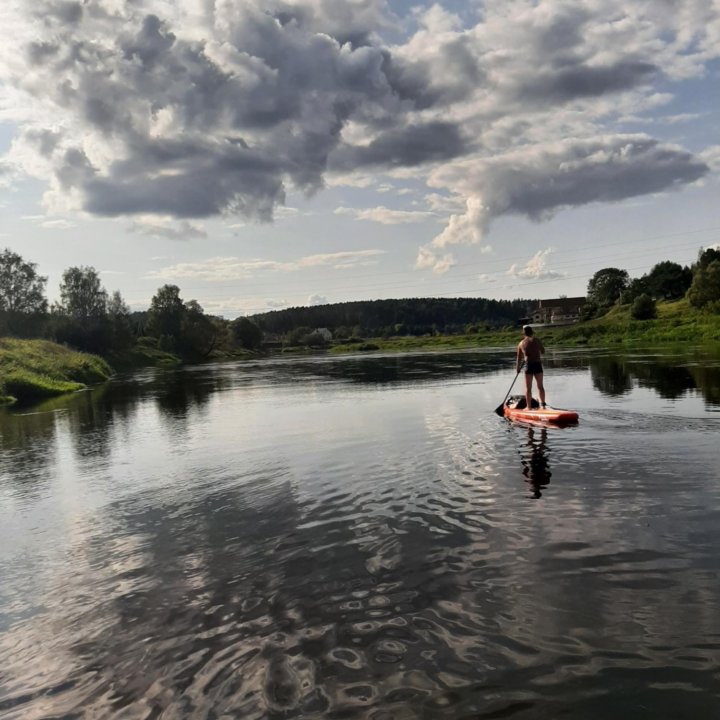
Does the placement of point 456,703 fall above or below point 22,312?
below

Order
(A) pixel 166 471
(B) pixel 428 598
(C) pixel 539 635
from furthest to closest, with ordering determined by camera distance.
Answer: (A) pixel 166 471 → (B) pixel 428 598 → (C) pixel 539 635

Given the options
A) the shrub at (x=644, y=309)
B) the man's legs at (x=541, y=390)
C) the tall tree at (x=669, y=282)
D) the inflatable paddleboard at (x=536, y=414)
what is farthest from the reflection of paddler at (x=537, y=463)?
the tall tree at (x=669, y=282)

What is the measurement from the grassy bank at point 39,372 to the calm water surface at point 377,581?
34.2 metres

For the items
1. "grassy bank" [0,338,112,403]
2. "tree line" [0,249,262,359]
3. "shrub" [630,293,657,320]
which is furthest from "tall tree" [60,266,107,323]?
"shrub" [630,293,657,320]

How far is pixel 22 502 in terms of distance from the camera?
49.2ft

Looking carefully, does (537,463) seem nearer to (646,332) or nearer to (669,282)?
(646,332)

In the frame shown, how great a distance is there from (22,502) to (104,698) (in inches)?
422

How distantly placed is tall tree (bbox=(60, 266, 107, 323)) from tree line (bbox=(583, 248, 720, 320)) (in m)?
109

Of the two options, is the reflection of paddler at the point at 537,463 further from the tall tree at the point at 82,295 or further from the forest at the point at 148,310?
the tall tree at the point at 82,295

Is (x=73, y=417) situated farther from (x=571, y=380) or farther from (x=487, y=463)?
(x=571, y=380)

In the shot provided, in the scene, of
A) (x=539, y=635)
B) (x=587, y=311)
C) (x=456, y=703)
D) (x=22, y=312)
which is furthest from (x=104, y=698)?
(x=587, y=311)

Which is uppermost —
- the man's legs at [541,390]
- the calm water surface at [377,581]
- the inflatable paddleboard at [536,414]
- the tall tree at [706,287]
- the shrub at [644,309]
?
the tall tree at [706,287]

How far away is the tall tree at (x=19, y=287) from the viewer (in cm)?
11194

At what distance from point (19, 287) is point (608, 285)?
147708 mm
